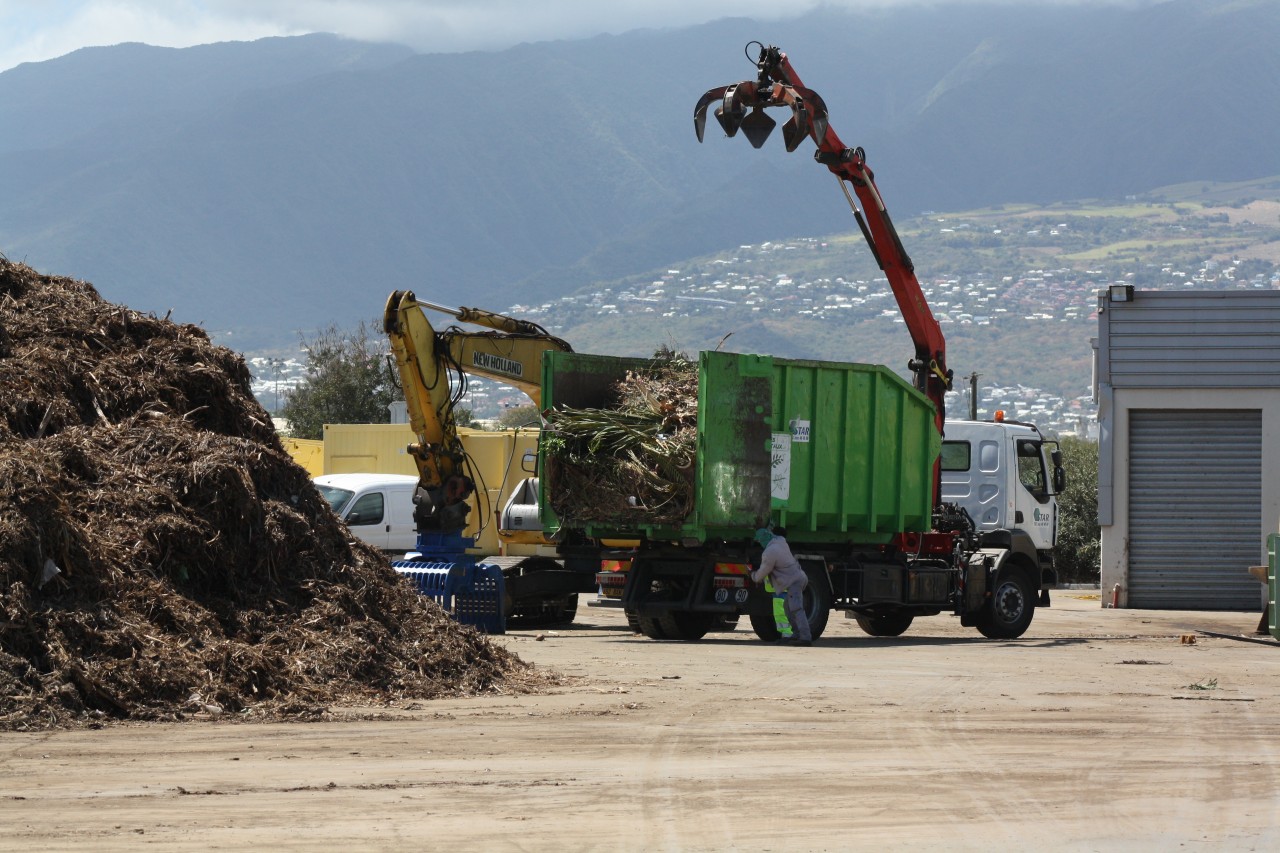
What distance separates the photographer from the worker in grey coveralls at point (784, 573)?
19391 mm

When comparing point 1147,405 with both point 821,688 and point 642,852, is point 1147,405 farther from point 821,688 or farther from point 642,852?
point 642,852

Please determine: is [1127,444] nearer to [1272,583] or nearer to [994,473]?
[994,473]

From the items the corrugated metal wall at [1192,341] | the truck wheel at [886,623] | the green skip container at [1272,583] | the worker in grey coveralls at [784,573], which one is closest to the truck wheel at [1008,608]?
the truck wheel at [886,623]

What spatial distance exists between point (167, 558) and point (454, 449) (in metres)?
7.70

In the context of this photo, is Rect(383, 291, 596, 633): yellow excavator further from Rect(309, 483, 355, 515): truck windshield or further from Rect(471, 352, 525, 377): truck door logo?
Rect(309, 483, 355, 515): truck windshield

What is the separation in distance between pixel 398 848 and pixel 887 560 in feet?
46.5

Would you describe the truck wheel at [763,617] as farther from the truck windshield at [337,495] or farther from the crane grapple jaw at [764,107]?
the truck windshield at [337,495]

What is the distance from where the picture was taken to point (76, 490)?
13.2 metres

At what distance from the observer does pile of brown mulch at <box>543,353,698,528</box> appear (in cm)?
1945

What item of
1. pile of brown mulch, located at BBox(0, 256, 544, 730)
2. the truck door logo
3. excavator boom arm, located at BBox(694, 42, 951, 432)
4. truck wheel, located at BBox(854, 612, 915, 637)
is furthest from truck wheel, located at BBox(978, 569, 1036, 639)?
pile of brown mulch, located at BBox(0, 256, 544, 730)

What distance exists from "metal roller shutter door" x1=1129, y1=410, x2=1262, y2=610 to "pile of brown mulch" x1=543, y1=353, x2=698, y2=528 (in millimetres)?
13203

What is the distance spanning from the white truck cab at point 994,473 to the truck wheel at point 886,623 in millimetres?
2480

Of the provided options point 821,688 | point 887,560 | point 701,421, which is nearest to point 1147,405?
point 887,560

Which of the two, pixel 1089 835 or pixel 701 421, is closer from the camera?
pixel 1089 835
